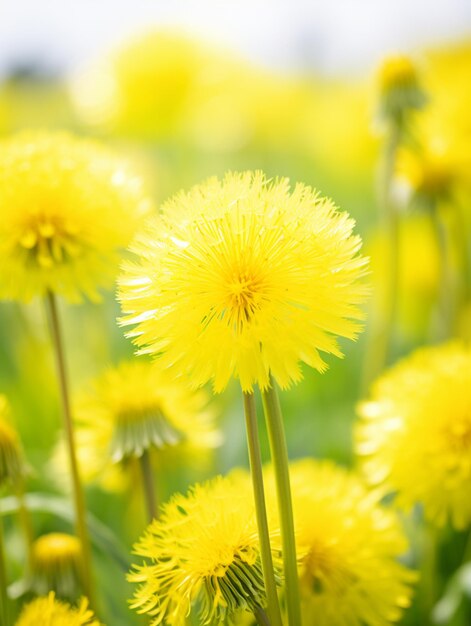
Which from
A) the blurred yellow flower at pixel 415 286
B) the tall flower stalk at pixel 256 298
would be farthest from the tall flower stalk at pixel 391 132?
the tall flower stalk at pixel 256 298

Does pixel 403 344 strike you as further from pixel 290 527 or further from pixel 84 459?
pixel 290 527

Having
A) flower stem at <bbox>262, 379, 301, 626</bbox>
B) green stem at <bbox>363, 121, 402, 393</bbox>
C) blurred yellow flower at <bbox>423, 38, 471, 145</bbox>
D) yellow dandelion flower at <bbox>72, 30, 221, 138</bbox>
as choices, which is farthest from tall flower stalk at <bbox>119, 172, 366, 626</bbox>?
yellow dandelion flower at <bbox>72, 30, 221, 138</bbox>

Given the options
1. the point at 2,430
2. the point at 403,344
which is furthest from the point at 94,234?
the point at 403,344

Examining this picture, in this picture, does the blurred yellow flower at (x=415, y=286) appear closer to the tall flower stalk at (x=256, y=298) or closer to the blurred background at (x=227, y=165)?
the blurred background at (x=227, y=165)

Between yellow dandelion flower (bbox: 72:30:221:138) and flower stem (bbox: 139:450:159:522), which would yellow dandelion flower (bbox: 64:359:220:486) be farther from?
yellow dandelion flower (bbox: 72:30:221:138)

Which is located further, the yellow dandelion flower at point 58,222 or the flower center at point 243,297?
the yellow dandelion flower at point 58,222
